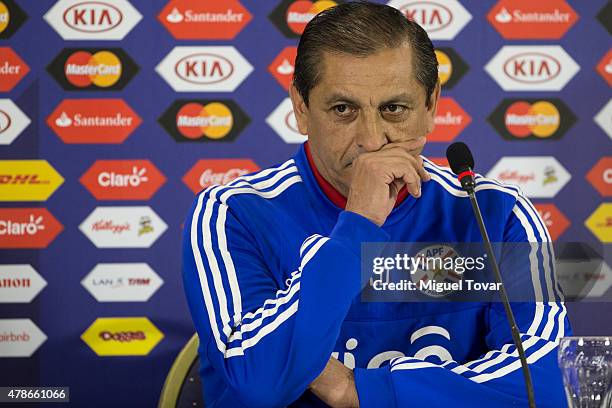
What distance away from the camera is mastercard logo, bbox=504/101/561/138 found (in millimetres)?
2543

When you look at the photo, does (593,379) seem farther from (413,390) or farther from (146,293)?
(146,293)

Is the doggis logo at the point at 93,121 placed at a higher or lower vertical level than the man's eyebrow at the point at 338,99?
lower

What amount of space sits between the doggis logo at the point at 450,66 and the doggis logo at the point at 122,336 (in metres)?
1.16

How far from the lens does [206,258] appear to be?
48.6 inches

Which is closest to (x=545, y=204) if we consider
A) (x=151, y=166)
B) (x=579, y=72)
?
(x=579, y=72)

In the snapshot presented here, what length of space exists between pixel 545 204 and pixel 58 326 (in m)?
1.51

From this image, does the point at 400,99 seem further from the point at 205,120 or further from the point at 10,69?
the point at 10,69

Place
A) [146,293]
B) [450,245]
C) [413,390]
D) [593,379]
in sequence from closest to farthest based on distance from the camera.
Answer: [593,379] → [413,390] → [450,245] → [146,293]

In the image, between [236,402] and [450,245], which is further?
[450,245]

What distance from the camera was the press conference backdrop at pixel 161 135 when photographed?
2523 millimetres

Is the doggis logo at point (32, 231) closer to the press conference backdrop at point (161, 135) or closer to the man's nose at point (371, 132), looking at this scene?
the press conference backdrop at point (161, 135)

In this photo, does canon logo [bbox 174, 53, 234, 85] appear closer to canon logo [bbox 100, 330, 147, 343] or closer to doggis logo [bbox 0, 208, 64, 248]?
doggis logo [bbox 0, 208, 64, 248]

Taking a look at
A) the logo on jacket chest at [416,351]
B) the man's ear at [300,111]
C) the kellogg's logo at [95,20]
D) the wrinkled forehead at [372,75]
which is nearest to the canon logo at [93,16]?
the kellogg's logo at [95,20]

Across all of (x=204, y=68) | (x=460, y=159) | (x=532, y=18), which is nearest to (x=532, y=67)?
(x=532, y=18)
